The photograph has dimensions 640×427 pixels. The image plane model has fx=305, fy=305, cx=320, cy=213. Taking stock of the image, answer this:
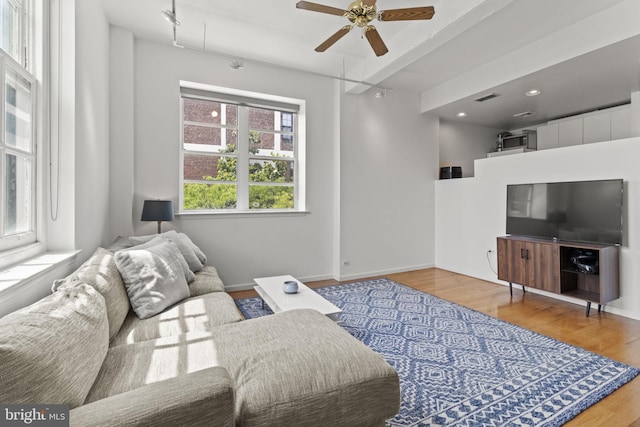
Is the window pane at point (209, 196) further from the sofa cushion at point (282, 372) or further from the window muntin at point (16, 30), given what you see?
the sofa cushion at point (282, 372)

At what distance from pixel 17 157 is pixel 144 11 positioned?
216 cm

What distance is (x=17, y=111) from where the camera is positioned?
1799 mm

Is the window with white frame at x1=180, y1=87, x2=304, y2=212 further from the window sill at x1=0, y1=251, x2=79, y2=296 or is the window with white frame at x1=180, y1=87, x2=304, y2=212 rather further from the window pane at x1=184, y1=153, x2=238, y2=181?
the window sill at x1=0, y1=251, x2=79, y2=296

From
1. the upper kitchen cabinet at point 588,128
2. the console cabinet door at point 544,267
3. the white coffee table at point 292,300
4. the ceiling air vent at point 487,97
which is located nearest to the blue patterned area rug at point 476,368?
the white coffee table at point 292,300

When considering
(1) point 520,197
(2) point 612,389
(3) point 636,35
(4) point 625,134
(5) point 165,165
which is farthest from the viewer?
(4) point 625,134

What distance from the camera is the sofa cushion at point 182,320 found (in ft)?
5.83

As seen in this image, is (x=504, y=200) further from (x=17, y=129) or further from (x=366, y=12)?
(x=17, y=129)

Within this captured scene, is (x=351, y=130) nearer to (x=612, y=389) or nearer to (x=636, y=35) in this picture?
(x=636, y=35)

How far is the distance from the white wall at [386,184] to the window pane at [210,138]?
5.31 ft

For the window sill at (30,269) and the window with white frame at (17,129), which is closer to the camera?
the window sill at (30,269)

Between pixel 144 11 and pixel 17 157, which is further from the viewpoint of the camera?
pixel 144 11

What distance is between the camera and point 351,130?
4.69 metres

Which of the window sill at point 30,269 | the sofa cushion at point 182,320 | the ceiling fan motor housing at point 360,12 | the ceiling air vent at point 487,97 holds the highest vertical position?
the ceiling air vent at point 487,97

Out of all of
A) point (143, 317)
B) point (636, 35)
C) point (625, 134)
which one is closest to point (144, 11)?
point (143, 317)
